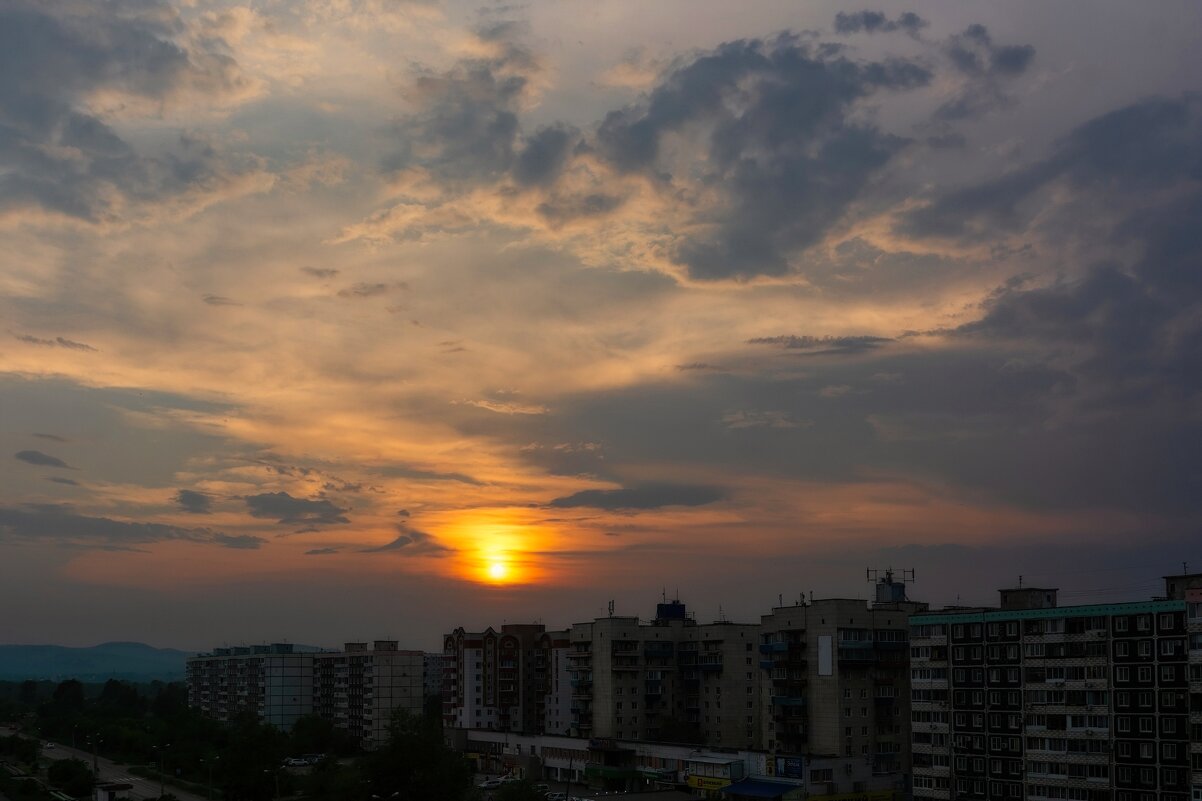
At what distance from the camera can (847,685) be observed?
10419 cm

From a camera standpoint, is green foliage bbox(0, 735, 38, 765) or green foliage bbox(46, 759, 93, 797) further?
green foliage bbox(0, 735, 38, 765)

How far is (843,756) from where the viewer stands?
335ft

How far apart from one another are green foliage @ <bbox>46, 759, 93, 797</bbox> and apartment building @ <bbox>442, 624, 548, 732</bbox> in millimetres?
43567

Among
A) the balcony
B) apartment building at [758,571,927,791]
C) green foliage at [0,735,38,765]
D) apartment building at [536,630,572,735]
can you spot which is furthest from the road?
apartment building at [758,571,927,791]

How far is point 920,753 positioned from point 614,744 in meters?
40.2

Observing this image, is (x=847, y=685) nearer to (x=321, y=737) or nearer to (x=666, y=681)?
(x=666, y=681)

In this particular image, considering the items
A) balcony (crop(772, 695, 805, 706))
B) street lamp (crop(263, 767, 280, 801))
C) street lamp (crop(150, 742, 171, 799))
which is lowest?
street lamp (crop(150, 742, 171, 799))

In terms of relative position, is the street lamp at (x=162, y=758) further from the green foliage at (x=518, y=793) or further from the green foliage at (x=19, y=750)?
the green foliage at (x=518, y=793)

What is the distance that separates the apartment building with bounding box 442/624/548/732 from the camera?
152 meters

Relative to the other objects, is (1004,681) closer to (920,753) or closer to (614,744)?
(920,753)

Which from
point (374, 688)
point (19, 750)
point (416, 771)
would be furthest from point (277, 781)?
point (19, 750)

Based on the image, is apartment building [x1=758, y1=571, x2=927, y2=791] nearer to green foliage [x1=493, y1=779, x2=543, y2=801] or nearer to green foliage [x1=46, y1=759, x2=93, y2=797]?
green foliage [x1=493, y1=779, x2=543, y2=801]

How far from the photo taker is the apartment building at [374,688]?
18075 cm

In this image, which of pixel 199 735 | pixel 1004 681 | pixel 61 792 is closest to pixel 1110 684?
pixel 1004 681
